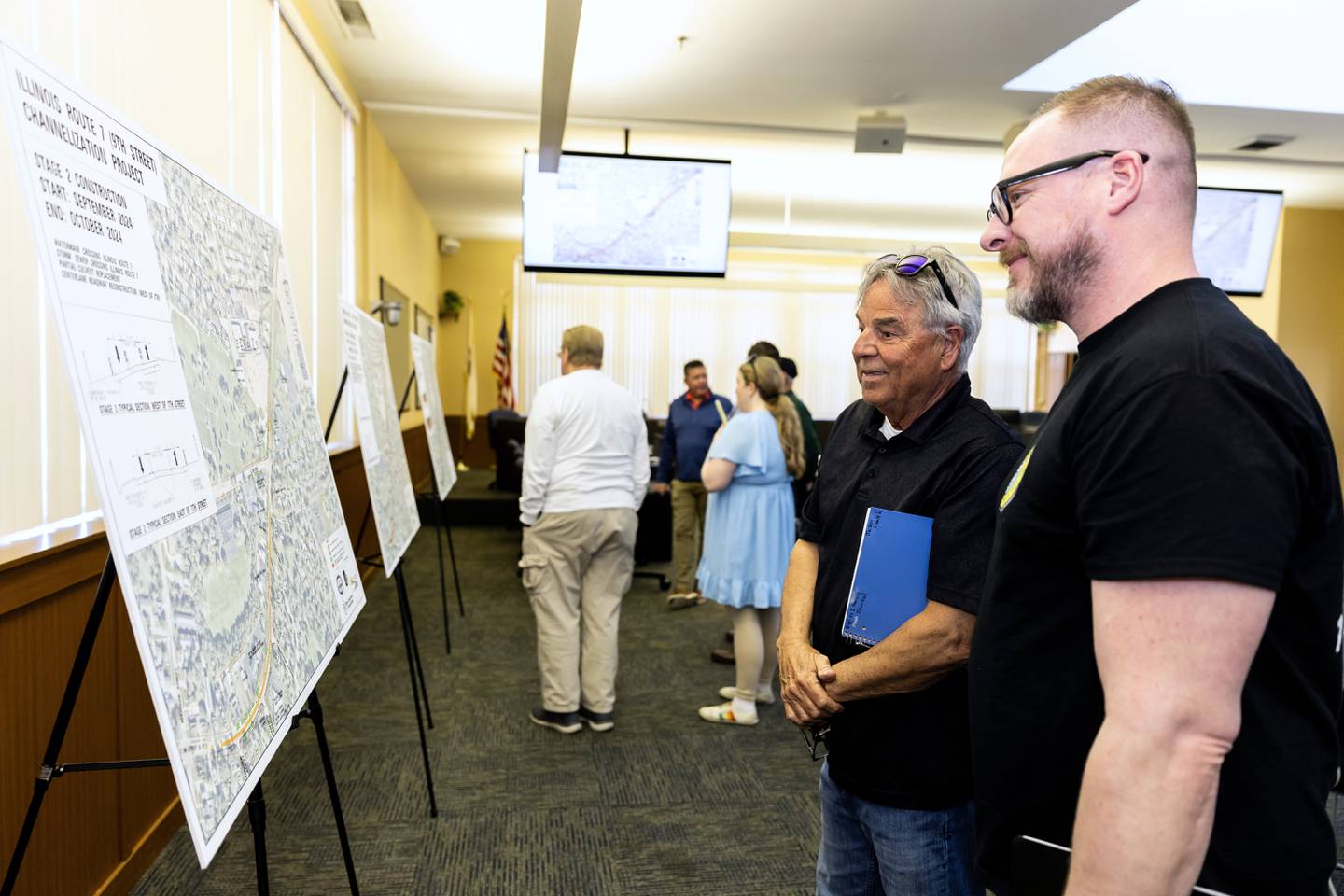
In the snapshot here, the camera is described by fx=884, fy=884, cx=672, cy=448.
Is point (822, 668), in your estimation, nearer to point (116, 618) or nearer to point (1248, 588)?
point (1248, 588)

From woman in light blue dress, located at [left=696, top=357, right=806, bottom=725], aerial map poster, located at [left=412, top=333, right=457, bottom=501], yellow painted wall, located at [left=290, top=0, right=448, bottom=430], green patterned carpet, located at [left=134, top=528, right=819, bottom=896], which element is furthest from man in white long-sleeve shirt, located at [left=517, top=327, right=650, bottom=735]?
yellow painted wall, located at [left=290, top=0, right=448, bottom=430]

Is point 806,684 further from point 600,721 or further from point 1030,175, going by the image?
point 600,721

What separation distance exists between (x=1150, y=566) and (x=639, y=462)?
2.92m

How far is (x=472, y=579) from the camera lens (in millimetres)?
6035

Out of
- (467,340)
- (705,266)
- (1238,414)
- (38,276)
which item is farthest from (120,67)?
(467,340)

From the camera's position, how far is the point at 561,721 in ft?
11.2

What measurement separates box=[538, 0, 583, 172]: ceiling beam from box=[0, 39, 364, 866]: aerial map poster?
176cm

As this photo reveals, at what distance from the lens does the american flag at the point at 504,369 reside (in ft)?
34.1

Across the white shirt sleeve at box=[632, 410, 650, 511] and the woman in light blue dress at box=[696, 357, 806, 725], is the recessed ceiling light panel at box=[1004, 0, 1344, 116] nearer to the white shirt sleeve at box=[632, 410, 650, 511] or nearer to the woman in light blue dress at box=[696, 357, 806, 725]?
the woman in light blue dress at box=[696, 357, 806, 725]

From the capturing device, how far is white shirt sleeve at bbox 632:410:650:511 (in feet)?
11.6

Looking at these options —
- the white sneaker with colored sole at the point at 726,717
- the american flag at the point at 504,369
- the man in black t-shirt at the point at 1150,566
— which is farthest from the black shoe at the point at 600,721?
the american flag at the point at 504,369

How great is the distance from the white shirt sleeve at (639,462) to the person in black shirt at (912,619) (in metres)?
1.98

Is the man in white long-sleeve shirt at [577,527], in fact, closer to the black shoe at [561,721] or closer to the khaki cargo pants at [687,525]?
the black shoe at [561,721]

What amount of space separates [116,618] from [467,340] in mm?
9127
